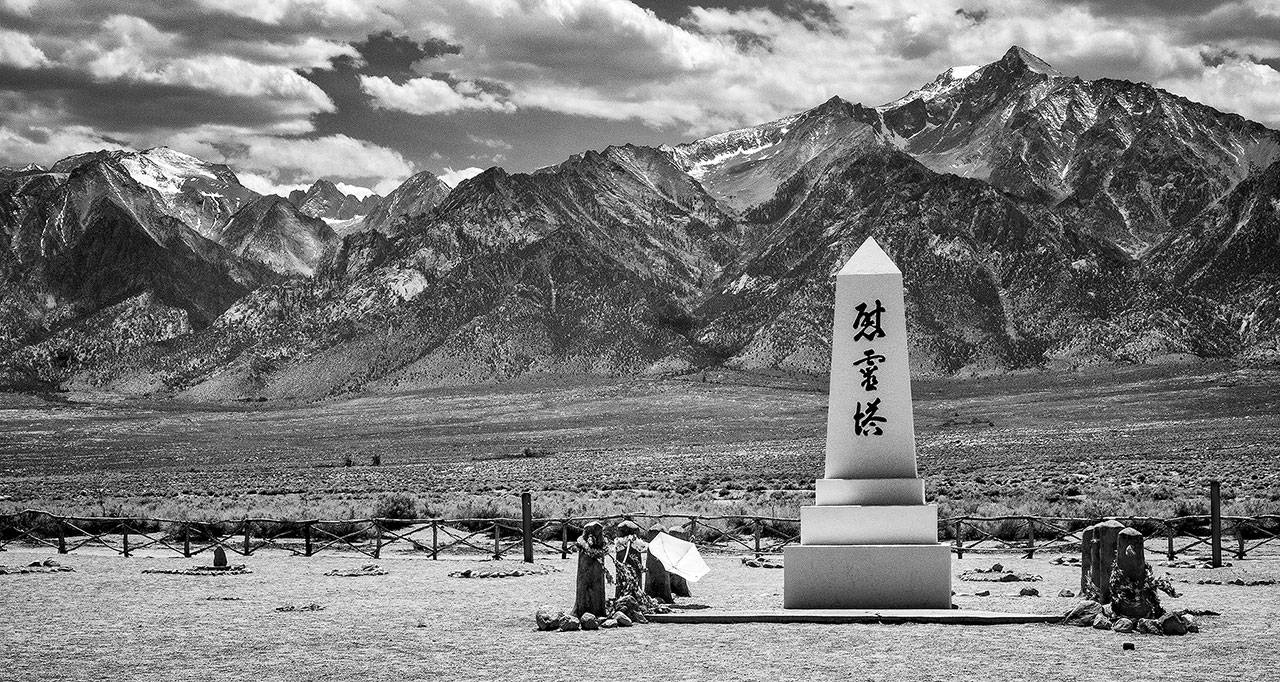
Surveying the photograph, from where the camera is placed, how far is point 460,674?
1409 centimetres

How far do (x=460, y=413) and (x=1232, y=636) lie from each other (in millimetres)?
137833

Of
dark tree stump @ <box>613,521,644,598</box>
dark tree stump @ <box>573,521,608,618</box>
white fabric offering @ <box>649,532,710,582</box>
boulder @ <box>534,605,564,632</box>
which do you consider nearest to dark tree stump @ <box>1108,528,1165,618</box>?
white fabric offering @ <box>649,532,710,582</box>

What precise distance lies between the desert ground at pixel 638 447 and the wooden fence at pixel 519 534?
3127 millimetres

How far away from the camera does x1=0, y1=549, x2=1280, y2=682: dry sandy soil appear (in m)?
14.0

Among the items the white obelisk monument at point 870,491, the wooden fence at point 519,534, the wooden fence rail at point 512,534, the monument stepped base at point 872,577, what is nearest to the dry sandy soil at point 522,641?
the monument stepped base at point 872,577

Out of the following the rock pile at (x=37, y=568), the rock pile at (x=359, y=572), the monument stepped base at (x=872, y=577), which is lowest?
the rock pile at (x=37, y=568)

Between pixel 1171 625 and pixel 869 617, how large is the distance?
10.7 ft

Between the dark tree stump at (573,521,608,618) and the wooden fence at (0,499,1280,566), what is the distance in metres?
7.97

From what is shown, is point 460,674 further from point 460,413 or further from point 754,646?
point 460,413

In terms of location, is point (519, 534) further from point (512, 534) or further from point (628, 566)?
point (628, 566)

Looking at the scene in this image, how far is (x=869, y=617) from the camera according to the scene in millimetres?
17000

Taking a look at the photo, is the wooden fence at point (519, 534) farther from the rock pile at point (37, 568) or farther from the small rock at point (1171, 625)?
the small rock at point (1171, 625)

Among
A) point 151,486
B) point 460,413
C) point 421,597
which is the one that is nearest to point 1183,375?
point 460,413

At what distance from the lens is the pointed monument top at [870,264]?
18.5 m
